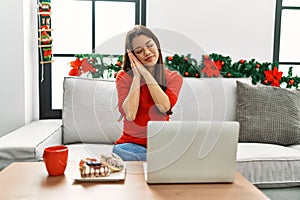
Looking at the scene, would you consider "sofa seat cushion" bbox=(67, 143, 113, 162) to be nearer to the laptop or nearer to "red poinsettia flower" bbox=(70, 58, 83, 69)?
"red poinsettia flower" bbox=(70, 58, 83, 69)

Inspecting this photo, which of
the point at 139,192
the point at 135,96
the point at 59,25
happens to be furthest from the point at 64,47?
the point at 139,192

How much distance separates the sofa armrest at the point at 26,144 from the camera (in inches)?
68.6

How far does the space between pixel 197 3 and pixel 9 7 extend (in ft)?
4.58

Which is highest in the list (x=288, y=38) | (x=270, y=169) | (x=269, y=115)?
(x=288, y=38)

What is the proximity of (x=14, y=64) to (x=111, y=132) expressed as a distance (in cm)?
90

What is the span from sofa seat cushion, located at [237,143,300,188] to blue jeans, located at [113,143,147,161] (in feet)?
1.89

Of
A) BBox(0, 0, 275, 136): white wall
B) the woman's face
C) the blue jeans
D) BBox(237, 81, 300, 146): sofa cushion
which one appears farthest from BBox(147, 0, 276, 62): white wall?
the woman's face

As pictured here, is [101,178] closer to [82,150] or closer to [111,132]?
[82,150]

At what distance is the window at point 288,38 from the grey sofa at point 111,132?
0.71 m

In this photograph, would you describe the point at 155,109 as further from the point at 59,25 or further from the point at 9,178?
the point at 59,25

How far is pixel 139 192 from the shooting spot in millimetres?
1028

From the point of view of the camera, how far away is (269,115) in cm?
223

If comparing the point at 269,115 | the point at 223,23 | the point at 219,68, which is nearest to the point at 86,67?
the point at 219,68

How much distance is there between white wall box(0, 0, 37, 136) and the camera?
2.42m
